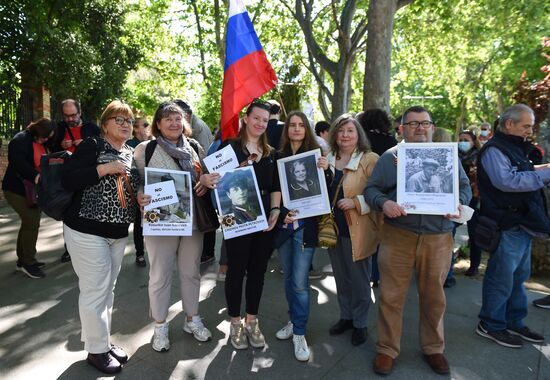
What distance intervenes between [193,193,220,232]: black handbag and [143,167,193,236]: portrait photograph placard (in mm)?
137

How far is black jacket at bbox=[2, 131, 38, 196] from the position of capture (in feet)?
16.3

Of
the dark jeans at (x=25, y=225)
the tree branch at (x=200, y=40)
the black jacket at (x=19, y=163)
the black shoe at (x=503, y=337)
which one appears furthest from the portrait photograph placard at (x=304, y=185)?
the tree branch at (x=200, y=40)

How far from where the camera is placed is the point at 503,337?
3641 millimetres

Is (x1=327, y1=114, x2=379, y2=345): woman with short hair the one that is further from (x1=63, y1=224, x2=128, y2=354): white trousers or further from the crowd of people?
(x1=63, y1=224, x2=128, y2=354): white trousers

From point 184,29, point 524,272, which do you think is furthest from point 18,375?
point 184,29

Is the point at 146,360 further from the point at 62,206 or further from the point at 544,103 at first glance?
the point at 544,103

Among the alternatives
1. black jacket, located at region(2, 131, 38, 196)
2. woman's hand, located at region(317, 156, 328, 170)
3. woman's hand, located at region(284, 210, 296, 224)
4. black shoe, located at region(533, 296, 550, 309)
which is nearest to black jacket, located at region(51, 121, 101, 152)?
black jacket, located at region(2, 131, 38, 196)

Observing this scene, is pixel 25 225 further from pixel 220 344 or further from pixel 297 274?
pixel 297 274

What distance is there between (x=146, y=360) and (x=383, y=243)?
2.17 m

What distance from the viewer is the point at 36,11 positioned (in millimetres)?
10930

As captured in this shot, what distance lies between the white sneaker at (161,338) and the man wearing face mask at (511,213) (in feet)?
9.51

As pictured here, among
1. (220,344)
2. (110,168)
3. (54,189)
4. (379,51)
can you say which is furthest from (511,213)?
(379,51)

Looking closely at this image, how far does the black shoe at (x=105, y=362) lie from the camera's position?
10.1 feet

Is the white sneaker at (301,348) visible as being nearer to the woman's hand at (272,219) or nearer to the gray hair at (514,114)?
the woman's hand at (272,219)
